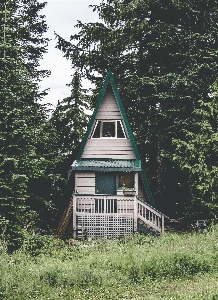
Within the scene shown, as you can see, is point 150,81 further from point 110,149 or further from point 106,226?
point 106,226

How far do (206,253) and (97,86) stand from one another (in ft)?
52.8

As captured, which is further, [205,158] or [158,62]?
[158,62]

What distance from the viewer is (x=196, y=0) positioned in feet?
84.3

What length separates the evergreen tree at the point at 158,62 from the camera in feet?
77.1

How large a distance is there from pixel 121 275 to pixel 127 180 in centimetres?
961

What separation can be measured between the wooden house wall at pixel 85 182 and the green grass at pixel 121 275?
6.63 meters

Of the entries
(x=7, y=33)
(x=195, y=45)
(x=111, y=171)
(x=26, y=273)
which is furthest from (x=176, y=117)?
(x=26, y=273)

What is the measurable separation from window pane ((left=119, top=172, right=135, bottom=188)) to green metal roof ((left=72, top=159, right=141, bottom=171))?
2.44ft

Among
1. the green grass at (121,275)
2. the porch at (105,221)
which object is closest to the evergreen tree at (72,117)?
the porch at (105,221)

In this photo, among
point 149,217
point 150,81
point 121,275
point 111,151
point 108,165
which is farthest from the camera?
point 150,81

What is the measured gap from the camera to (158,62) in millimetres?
25703

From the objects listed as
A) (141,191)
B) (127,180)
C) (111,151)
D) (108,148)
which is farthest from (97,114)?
(141,191)

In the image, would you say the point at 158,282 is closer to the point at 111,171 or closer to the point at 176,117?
the point at 111,171

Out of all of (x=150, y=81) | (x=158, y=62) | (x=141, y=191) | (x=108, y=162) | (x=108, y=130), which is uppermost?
(x=158, y=62)
